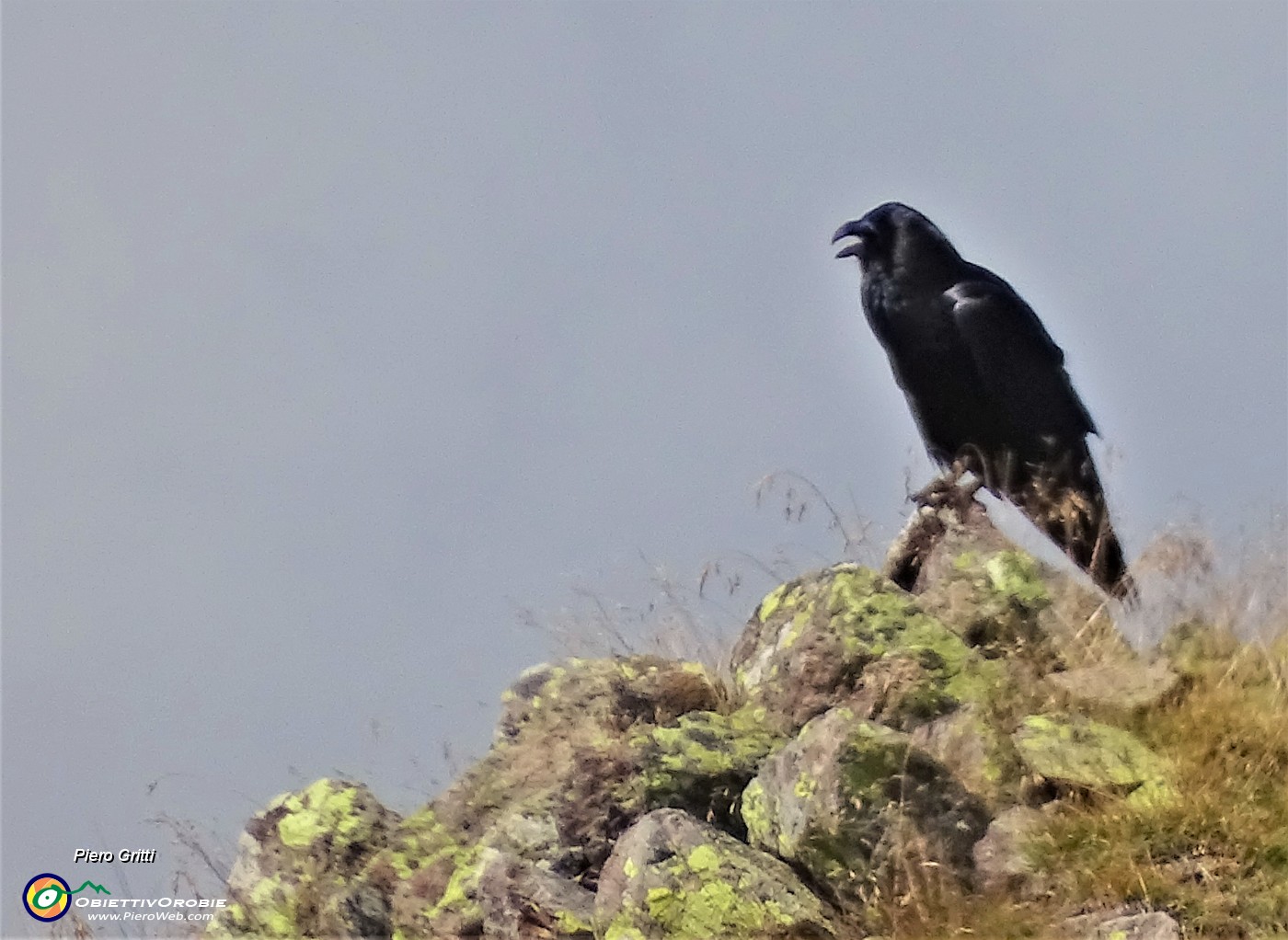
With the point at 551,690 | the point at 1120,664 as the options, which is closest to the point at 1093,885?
the point at 1120,664

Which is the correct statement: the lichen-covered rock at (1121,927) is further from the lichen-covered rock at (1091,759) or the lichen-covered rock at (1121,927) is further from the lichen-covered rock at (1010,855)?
the lichen-covered rock at (1091,759)

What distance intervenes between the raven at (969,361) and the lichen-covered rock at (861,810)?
111 inches

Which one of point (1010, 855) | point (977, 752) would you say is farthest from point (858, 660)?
point (1010, 855)

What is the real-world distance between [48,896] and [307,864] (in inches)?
52.1

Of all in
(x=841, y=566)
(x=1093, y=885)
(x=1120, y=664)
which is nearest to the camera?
(x=1093, y=885)

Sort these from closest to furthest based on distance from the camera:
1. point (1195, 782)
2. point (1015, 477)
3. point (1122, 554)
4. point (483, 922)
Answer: point (1195, 782) → point (483, 922) → point (1122, 554) → point (1015, 477)

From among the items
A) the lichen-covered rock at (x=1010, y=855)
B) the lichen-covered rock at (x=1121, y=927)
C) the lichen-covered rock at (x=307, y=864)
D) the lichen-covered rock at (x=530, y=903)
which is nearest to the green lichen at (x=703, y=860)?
the lichen-covered rock at (x=530, y=903)

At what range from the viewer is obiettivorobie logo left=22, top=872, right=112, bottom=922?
4.48 meters

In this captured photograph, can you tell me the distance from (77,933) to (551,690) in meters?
2.07

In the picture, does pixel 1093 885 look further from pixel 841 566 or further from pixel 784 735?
pixel 841 566

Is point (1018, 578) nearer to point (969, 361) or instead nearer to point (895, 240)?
point (969, 361)

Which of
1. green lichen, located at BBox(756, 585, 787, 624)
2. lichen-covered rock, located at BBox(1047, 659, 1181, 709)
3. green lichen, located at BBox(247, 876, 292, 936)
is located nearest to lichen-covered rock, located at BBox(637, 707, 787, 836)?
green lichen, located at BBox(756, 585, 787, 624)

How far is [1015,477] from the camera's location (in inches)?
239

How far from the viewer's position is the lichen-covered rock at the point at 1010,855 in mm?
3156
